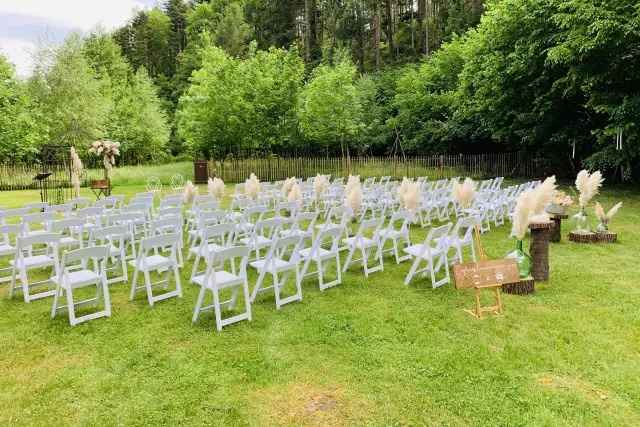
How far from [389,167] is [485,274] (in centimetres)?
1574

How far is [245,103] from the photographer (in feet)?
66.2

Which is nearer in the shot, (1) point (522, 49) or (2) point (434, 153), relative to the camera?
(1) point (522, 49)

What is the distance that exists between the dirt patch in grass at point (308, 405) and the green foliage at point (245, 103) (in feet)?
58.3

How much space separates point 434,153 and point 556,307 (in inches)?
776

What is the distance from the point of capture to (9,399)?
344 centimetres

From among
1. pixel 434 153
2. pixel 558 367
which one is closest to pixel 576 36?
pixel 434 153

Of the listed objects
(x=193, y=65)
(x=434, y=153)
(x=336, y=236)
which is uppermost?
(x=193, y=65)

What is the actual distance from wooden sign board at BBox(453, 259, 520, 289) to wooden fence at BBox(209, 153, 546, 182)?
15056 millimetres

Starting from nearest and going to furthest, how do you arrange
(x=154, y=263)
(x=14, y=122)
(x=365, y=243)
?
(x=154, y=263), (x=365, y=243), (x=14, y=122)

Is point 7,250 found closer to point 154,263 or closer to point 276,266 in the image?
point 154,263

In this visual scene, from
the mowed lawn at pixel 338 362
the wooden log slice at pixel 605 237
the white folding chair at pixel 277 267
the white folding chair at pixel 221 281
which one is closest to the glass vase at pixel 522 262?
the mowed lawn at pixel 338 362

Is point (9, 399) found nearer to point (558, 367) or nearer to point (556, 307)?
point (558, 367)

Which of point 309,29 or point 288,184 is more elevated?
point 309,29

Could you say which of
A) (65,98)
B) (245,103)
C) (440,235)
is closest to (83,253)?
(440,235)
